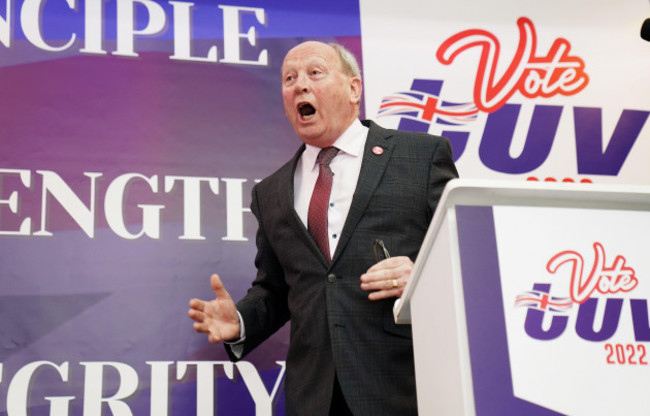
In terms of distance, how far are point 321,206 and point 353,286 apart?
283 millimetres

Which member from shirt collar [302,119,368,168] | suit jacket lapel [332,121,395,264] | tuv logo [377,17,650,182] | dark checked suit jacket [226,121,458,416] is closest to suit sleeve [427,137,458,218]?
dark checked suit jacket [226,121,458,416]

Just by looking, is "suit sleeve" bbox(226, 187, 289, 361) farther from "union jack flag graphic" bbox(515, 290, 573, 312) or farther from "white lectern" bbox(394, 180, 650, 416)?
"union jack flag graphic" bbox(515, 290, 573, 312)

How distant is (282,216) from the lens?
2471 millimetres

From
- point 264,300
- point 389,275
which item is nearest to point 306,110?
point 264,300

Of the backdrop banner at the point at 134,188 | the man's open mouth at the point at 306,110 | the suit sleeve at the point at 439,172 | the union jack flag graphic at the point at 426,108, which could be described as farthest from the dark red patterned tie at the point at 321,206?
the union jack flag graphic at the point at 426,108

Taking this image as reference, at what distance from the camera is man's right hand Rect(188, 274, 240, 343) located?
87.8 inches

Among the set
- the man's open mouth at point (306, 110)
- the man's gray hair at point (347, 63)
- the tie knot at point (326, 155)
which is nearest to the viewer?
the tie knot at point (326, 155)

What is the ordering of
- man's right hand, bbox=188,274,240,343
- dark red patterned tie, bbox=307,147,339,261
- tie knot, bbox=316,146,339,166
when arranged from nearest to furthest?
man's right hand, bbox=188,274,240,343 → dark red patterned tie, bbox=307,147,339,261 → tie knot, bbox=316,146,339,166

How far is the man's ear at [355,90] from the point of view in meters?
2.76

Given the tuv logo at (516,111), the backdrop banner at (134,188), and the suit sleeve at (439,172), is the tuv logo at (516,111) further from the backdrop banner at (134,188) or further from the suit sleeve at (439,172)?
the suit sleeve at (439,172)

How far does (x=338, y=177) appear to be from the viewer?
2.47 metres

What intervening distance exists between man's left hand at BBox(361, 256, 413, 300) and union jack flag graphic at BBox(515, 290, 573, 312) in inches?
31.3

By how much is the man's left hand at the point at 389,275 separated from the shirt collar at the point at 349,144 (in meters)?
0.56

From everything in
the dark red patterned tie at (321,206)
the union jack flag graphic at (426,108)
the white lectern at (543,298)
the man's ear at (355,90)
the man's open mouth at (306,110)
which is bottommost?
the white lectern at (543,298)
